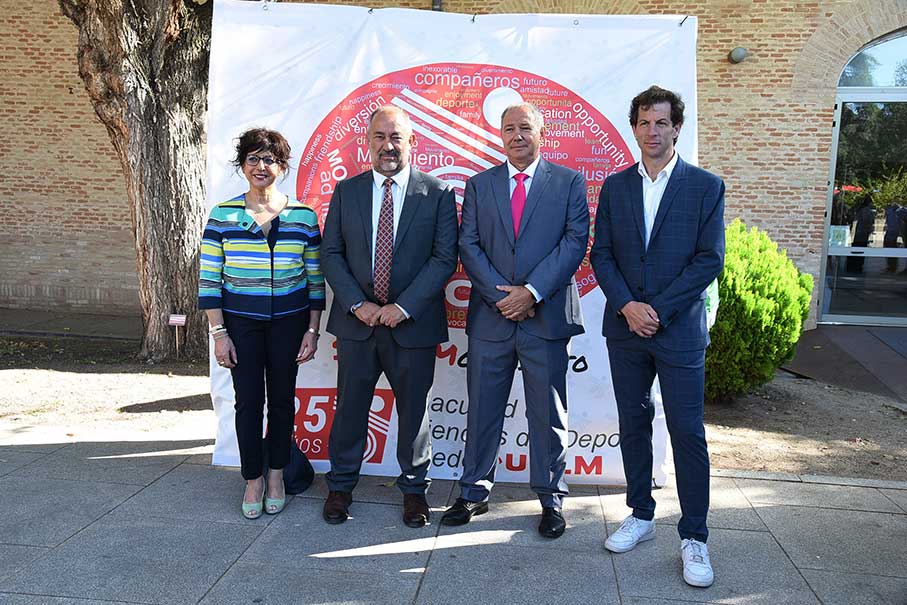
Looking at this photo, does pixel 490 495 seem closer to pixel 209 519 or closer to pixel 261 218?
pixel 209 519

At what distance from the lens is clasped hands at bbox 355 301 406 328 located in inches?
144

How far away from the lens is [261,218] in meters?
3.76

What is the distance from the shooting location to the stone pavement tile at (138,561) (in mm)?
3068

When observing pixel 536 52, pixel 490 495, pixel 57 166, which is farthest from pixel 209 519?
pixel 57 166

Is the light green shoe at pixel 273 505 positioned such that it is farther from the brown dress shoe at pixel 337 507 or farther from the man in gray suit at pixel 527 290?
the man in gray suit at pixel 527 290

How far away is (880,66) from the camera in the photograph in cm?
1052

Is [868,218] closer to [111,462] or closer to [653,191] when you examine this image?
[653,191]

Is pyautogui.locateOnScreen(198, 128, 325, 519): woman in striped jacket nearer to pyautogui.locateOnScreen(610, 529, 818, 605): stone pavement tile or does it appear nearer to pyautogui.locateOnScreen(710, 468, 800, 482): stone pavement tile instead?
pyautogui.locateOnScreen(610, 529, 818, 605): stone pavement tile

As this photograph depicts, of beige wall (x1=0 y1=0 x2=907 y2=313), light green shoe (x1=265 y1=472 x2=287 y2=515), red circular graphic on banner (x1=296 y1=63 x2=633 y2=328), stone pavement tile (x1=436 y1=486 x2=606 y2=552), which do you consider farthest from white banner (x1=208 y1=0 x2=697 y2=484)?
beige wall (x1=0 y1=0 x2=907 y2=313)

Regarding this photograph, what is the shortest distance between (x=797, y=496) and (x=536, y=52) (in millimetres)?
3101

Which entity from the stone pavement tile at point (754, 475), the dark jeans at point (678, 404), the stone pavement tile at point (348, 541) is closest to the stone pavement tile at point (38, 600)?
the stone pavement tile at point (348, 541)

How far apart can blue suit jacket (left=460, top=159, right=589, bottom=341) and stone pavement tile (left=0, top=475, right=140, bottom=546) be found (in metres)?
2.30

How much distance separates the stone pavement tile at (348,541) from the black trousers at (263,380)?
1.17ft

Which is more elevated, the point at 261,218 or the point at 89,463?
the point at 261,218
